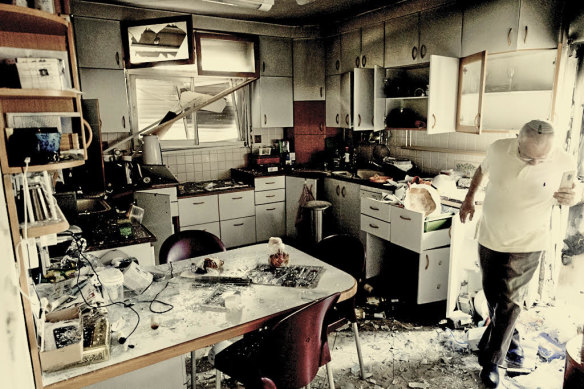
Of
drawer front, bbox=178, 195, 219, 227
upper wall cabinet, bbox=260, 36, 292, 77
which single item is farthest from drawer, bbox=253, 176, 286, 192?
→ upper wall cabinet, bbox=260, 36, 292, 77

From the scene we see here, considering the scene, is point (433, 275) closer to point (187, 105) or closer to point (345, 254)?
point (345, 254)

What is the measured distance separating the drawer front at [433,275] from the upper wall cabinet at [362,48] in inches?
88.3

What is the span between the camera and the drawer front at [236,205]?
4664mm

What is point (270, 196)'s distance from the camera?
4.99m

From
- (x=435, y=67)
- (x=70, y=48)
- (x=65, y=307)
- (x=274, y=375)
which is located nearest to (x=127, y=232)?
(x=65, y=307)

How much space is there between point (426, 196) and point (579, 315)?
4.72 ft

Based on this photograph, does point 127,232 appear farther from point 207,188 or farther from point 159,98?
point 159,98

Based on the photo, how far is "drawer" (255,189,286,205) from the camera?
492cm

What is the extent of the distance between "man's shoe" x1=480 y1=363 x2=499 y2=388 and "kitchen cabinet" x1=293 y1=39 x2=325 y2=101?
3.77 m

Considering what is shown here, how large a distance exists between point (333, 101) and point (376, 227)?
2157mm

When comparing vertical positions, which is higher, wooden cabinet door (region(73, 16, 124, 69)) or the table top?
wooden cabinet door (region(73, 16, 124, 69))

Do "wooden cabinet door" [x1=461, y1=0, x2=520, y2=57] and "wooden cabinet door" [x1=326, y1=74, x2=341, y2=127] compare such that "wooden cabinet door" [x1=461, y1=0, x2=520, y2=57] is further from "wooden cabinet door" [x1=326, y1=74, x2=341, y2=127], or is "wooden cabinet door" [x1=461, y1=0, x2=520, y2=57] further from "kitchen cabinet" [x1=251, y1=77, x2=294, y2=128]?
"kitchen cabinet" [x1=251, y1=77, x2=294, y2=128]

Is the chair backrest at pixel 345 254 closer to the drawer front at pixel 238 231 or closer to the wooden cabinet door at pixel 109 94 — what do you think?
the drawer front at pixel 238 231

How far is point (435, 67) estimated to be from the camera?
3.27m
